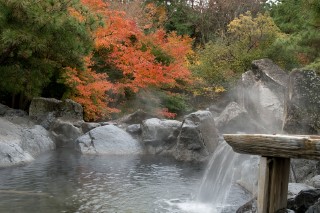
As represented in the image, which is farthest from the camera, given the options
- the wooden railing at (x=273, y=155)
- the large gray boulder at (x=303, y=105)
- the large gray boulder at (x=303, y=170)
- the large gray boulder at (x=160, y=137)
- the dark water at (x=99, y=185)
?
the large gray boulder at (x=160, y=137)

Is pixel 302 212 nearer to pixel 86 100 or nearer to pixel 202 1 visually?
pixel 86 100

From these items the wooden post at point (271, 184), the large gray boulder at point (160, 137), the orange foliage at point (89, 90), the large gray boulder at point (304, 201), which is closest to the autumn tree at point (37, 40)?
the orange foliage at point (89, 90)

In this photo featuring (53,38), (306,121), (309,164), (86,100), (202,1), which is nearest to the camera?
(309,164)

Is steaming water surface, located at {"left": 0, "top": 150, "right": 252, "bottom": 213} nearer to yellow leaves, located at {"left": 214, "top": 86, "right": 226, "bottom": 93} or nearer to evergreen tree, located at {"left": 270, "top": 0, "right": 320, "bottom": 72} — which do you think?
evergreen tree, located at {"left": 270, "top": 0, "right": 320, "bottom": 72}

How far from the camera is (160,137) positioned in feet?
50.4

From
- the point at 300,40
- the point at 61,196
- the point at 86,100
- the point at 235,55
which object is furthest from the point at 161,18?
the point at 61,196

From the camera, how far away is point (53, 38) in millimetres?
12789

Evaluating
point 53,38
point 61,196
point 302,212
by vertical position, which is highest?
point 53,38

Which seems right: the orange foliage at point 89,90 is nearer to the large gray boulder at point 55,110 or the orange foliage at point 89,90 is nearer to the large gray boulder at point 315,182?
the large gray boulder at point 55,110

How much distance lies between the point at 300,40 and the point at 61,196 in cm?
941

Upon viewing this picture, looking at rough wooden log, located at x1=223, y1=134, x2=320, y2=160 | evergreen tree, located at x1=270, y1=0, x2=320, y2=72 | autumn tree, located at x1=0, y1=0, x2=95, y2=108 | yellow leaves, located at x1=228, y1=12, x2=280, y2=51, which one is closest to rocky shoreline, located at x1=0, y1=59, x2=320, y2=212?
evergreen tree, located at x1=270, y1=0, x2=320, y2=72

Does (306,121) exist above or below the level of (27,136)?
above

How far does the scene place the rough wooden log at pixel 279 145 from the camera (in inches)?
183

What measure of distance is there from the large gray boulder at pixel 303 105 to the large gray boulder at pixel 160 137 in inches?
229
